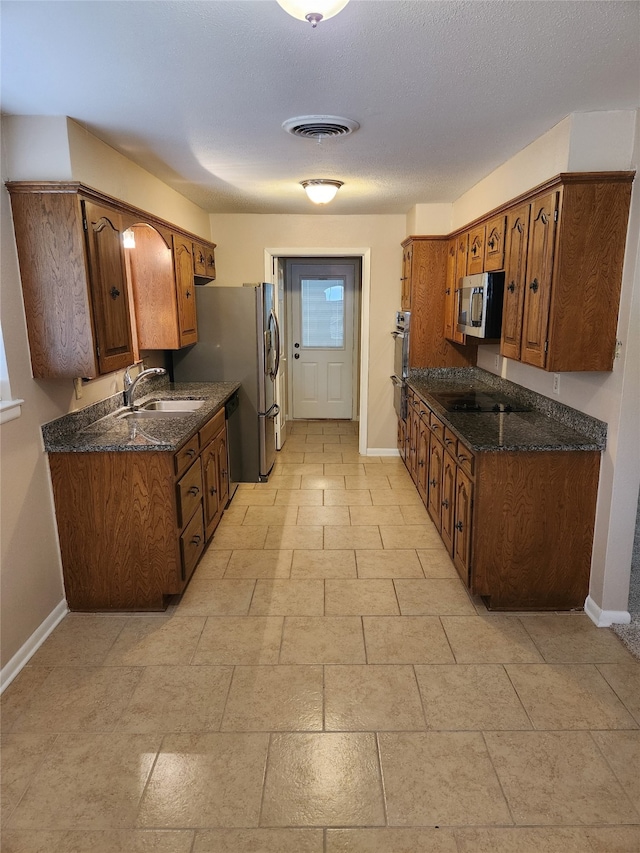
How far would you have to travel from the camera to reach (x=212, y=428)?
3623mm

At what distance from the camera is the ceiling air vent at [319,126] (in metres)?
2.45

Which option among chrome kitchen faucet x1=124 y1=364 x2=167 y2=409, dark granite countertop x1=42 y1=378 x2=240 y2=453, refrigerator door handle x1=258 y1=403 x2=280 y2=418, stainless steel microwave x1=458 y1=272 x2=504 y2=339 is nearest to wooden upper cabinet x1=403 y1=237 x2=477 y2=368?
stainless steel microwave x1=458 y1=272 x2=504 y2=339

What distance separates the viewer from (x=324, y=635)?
2.62 metres

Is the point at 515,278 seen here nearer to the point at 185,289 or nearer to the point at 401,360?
the point at 401,360

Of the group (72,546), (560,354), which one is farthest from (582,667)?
(72,546)

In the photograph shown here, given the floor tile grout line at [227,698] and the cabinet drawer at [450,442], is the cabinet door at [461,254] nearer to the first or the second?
the cabinet drawer at [450,442]

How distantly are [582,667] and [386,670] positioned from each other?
2.82 ft

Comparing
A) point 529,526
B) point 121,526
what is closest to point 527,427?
point 529,526

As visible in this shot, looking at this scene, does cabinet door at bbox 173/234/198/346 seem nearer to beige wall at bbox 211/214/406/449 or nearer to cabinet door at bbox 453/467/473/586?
beige wall at bbox 211/214/406/449

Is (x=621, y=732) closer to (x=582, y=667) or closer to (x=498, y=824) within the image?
(x=582, y=667)

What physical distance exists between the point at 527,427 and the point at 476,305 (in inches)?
39.3

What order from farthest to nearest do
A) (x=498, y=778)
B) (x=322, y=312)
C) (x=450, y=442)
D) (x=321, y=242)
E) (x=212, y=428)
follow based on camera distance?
(x=322, y=312) < (x=321, y=242) < (x=212, y=428) < (x=450, y=442) < (x=498, y=778)

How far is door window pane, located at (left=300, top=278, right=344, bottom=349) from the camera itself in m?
6.77

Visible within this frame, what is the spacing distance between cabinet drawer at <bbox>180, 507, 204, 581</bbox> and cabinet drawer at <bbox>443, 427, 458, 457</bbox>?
1540 millimetres
